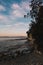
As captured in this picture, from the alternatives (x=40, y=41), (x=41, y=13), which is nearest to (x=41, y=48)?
(x=40, y=41)

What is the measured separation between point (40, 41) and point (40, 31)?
206 centimetres

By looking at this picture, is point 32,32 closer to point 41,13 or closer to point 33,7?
point 41,13

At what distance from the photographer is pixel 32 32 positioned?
117 feet

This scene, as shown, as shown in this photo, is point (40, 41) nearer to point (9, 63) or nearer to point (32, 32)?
point (32, 32)

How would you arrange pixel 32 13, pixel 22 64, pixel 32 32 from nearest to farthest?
pixel 22 64, pixel 32 32, pixel 32 13

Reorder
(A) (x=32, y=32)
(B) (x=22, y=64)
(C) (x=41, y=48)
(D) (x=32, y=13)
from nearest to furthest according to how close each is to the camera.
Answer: (B) (x=22, y=64), (C) (x=41, y=48), (A) (x=32, y=32), (D) (x=32, y=13)

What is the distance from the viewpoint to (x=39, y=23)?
35.4m

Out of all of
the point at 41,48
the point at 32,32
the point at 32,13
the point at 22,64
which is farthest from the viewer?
the point at 32,13

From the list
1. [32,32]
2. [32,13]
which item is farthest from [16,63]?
[32,13]

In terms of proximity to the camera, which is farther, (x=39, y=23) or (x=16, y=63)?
(x=39, y=23)

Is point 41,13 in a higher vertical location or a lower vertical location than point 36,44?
higher

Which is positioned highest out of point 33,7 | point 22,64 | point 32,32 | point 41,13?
point 33,7

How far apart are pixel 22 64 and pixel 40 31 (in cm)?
1130

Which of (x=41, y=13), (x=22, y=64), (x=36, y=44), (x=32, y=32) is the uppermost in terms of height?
(x=41, y=13)
